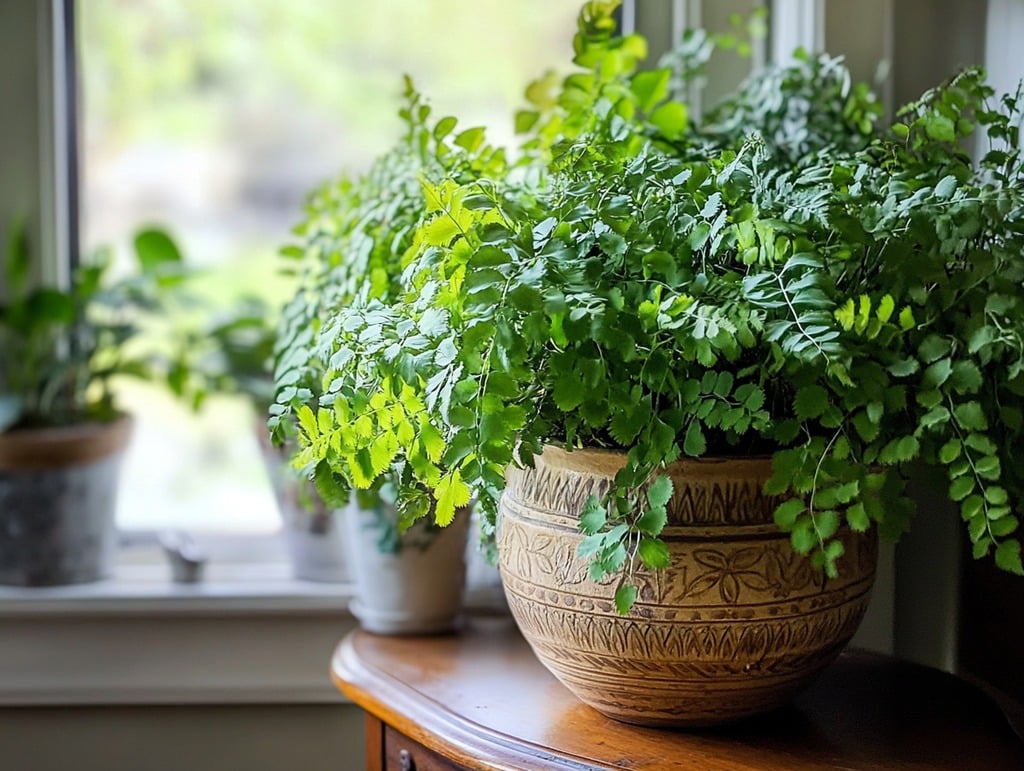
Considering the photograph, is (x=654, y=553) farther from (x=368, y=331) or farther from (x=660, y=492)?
(x=368, y=331)

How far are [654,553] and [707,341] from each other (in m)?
0.13

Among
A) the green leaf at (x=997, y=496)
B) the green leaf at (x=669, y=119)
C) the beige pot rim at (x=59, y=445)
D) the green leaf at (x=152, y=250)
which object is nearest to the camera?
the green leaf at (x=997, y=496)

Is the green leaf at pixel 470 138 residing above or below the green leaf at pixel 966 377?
above

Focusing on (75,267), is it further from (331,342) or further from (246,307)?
(331,342)

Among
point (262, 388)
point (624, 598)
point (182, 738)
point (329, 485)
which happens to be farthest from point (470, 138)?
point (182, 738)

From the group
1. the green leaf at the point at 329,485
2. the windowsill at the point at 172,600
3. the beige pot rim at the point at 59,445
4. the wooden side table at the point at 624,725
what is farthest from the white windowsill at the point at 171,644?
the green leaf at the point at 329,485

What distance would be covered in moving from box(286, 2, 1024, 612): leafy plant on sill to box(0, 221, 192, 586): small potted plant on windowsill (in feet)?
2.30

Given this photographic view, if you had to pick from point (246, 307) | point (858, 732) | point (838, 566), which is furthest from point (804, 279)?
point (246, 307)

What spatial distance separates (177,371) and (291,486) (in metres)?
0.25

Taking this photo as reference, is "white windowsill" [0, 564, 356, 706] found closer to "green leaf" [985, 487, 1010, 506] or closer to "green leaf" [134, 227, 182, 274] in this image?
"green leaf" [134, 227, 182, 274]

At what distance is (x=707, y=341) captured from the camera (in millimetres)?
645

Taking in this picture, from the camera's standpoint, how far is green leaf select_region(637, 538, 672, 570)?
25.7 inches

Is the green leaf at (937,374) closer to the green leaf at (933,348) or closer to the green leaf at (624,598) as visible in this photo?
the green leaf at (933,348)

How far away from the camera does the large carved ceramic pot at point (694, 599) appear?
2.35 feet
